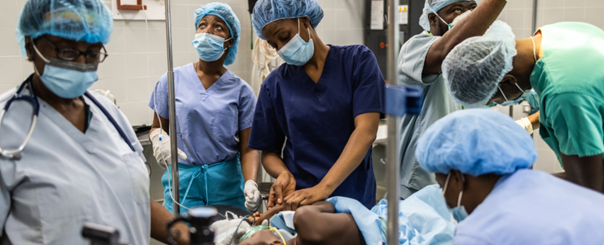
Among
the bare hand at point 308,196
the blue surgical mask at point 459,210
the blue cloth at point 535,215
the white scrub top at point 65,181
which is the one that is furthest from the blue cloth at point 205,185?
the blue cloth at point 535,215

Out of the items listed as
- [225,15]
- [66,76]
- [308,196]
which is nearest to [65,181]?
[66,76]

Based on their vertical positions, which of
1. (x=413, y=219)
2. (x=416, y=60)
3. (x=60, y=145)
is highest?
(x=416, y=60)

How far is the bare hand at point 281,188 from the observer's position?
1.65 meters

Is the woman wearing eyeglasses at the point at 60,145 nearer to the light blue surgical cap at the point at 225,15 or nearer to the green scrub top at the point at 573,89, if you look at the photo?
the light blue surgical cap at the point at 225,15

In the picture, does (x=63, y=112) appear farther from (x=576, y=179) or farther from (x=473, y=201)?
(x=576, y=179)

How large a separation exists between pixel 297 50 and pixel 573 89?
2.82 ft

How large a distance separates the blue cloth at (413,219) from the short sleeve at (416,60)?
0.41m

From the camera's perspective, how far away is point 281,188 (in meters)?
1.65

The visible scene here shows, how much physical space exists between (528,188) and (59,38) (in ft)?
3.43

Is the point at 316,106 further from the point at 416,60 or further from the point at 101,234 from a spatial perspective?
the point at 101,234

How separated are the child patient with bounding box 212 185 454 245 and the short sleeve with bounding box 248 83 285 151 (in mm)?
261

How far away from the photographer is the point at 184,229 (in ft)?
4.05

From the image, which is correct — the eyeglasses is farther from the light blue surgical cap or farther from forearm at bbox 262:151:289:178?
the light blue surgical cap

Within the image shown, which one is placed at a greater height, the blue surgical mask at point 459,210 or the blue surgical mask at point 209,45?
the blue surgical mask at point 209,45
